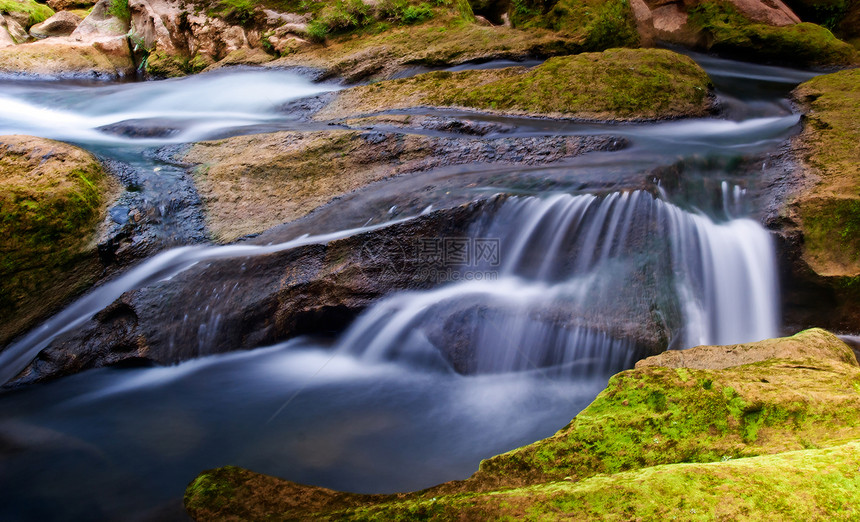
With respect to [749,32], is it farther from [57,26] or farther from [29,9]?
[29,9]

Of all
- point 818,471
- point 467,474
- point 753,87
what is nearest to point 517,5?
point 753,87

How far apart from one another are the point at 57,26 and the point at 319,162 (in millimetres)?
11761

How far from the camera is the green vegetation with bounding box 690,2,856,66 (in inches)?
370

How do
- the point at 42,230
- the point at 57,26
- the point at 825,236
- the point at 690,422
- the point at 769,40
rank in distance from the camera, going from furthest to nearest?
1. the point at 57,26
2. the point at 769,40
3. the point at 825,236
4. the point at 42,230
5. the point at 690,422

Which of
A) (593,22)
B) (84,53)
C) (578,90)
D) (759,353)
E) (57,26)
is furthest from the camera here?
(57,26)

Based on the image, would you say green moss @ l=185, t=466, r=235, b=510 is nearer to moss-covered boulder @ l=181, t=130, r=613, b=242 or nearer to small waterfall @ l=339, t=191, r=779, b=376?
small waterfall @ l=339, t=191, r=779, b=376

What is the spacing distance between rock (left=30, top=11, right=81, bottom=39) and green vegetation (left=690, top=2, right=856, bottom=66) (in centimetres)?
1460

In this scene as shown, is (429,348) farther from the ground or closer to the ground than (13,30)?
closer to the ground

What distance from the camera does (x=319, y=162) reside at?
577 cm

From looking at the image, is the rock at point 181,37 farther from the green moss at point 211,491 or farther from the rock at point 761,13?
the rock at point 761,13

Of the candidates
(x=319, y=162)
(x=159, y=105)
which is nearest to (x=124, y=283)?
(x=319, y=162)

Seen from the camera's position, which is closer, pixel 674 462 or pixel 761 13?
pixel 674 462

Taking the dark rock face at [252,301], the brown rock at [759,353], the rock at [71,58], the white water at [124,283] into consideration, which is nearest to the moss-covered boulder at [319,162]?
the white water at [124,283]

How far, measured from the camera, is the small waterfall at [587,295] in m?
4.11
